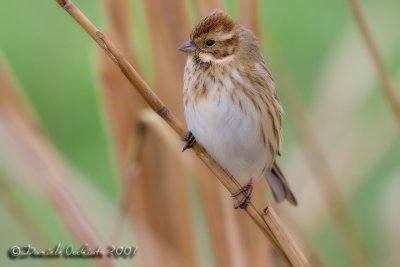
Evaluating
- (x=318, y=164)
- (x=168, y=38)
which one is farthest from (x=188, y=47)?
(x=318, y=164)

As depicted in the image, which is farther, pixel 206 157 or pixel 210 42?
pixel 210 42

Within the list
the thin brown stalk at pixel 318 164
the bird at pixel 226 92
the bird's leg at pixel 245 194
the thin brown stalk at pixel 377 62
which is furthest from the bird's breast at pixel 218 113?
the thin brown stalk at pixel 377 62

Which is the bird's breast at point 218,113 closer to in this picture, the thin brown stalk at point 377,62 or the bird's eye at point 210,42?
the bird's eye at point 210,42

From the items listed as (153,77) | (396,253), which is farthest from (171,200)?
(396,253)

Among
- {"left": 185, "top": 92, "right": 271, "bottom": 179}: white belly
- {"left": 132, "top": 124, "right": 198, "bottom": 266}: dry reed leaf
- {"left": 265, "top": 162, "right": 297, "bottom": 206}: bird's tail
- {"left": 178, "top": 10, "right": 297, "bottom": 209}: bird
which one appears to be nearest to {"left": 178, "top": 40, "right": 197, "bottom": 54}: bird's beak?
{"left": 178, "top": 10, "right": 297, "bottom": 209}: bird

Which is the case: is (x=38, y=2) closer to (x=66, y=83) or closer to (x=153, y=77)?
(x=66, y=83)

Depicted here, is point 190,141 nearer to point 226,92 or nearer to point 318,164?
point 226,92
